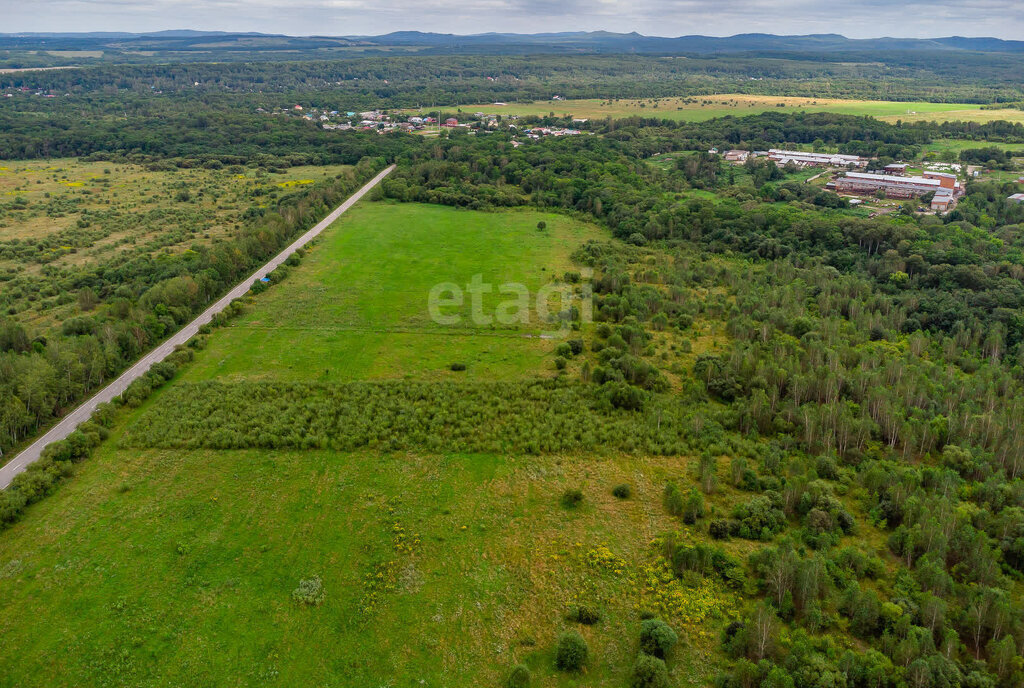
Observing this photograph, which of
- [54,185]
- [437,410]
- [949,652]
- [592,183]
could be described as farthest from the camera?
[54,185]

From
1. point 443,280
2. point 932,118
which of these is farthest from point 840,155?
point 443,280

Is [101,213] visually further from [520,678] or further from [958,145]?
[958,145]

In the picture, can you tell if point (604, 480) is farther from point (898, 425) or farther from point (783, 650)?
point (898, 425)

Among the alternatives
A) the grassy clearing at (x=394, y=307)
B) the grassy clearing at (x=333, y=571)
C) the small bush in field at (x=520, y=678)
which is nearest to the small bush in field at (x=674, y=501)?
the grassy clearing at (x=333, y=571)

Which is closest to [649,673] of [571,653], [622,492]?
[571,653]

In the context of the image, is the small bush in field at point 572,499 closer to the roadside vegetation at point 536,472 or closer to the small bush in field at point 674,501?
the roadside vegetation at point 536,472

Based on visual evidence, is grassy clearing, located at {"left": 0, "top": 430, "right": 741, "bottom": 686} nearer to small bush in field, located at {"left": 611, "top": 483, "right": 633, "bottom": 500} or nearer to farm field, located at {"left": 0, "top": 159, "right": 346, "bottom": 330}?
small bush in field, located at {"left": 611, "top": 483, "right": 633, "bottom": 500}
